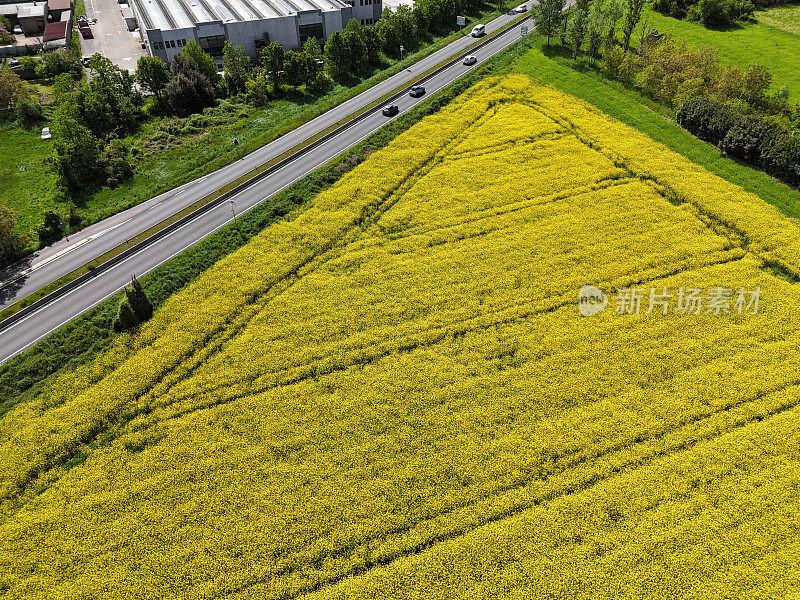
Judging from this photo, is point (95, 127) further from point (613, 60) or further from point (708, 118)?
point (708, 118)

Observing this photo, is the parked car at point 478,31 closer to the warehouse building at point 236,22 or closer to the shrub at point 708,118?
the warehouse building at point 236,22

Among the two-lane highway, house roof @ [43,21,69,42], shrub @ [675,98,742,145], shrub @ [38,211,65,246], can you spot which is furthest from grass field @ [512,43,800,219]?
house roof @ [43,21,69,42]

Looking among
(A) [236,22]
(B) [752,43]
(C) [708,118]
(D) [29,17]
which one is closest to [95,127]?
(A) [236,22]

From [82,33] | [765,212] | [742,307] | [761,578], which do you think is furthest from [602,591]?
[82,33]

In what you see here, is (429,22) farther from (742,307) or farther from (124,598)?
(124,598)

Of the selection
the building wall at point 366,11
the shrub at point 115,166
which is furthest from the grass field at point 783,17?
the shrub at point 115,166

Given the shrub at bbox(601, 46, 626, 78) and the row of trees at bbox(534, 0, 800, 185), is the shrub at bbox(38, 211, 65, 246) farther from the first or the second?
the shrub at bbox(601, 46, 626, 78)
